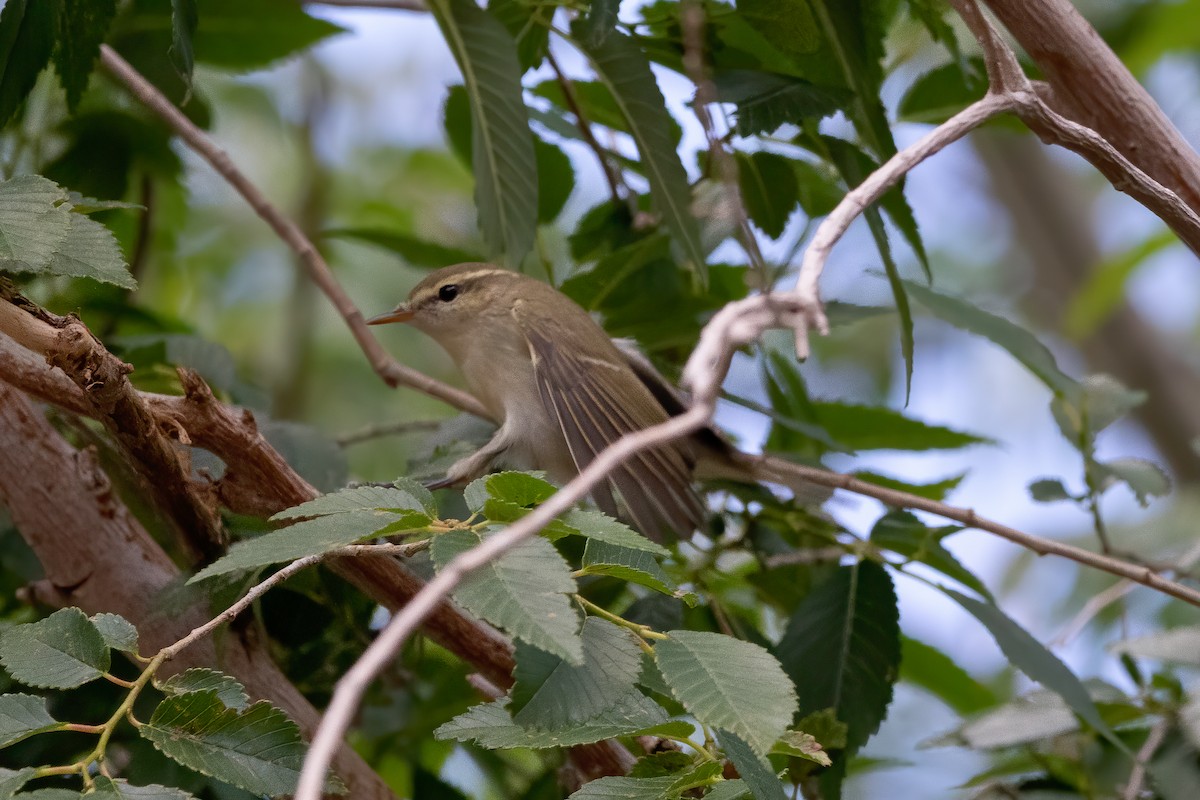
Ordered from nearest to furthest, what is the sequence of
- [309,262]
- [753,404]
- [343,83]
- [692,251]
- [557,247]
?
[692,251] < [753,404] < [309,262] < [557,247] < [343,83]

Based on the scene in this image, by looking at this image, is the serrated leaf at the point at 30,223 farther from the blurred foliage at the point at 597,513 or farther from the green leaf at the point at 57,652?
the green leaf at the point at 57,652

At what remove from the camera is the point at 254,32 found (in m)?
2.19

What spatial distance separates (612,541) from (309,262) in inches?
50.4

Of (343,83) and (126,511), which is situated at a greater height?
(343,83)

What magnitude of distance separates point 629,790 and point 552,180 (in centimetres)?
138

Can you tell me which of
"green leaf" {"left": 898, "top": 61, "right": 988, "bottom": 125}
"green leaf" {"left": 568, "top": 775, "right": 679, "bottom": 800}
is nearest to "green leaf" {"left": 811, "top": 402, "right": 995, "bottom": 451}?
"green leaf" {"left": 898, "top": 61, "right": 988, "bottom": 125}

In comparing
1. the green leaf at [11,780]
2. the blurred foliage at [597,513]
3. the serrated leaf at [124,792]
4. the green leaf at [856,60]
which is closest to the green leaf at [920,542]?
the blurred foliage at [597,513]

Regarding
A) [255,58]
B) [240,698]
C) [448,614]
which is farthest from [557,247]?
[240,698]

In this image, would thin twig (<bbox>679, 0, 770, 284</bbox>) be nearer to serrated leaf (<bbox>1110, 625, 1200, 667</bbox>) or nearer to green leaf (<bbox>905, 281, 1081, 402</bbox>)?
green leaf (<bbox>905, 281, 1081, 402</bbox>)

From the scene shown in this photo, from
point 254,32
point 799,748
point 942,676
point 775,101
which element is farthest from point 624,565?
point 254,32

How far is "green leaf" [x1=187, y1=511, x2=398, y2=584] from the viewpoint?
96cm

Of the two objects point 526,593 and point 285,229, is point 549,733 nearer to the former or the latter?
point 526,593

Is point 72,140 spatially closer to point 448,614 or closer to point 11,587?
point 11,587

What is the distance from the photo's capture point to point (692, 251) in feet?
5.48
